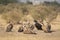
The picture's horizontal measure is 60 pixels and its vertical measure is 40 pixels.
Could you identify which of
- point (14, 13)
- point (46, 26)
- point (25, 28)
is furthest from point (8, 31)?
point (14, 13)

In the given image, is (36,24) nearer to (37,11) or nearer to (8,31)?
(8,31)

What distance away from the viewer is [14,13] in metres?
31.8

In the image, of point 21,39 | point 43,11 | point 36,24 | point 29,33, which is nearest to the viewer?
point 21,39

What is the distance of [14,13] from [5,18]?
87.6 inches

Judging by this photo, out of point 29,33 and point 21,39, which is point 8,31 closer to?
point 29,33

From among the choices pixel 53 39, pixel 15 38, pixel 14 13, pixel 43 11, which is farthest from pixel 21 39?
pixel 43 11

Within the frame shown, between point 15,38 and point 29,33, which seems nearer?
point 15,38

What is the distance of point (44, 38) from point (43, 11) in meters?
14.4

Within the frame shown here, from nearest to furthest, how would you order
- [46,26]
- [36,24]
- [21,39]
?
[21,39]
[46,26]
[36,24]

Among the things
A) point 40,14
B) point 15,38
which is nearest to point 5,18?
point 40,14

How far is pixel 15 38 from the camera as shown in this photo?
19547mm

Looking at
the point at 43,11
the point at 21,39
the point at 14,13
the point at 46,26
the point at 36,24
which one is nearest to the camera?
the point at 21,39

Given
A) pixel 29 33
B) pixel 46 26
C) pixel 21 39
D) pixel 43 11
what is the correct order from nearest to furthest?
pixel 21 39, pixel 29 33, pixel 46 26, pixel 43 11

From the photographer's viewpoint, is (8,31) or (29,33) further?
(8,31)
